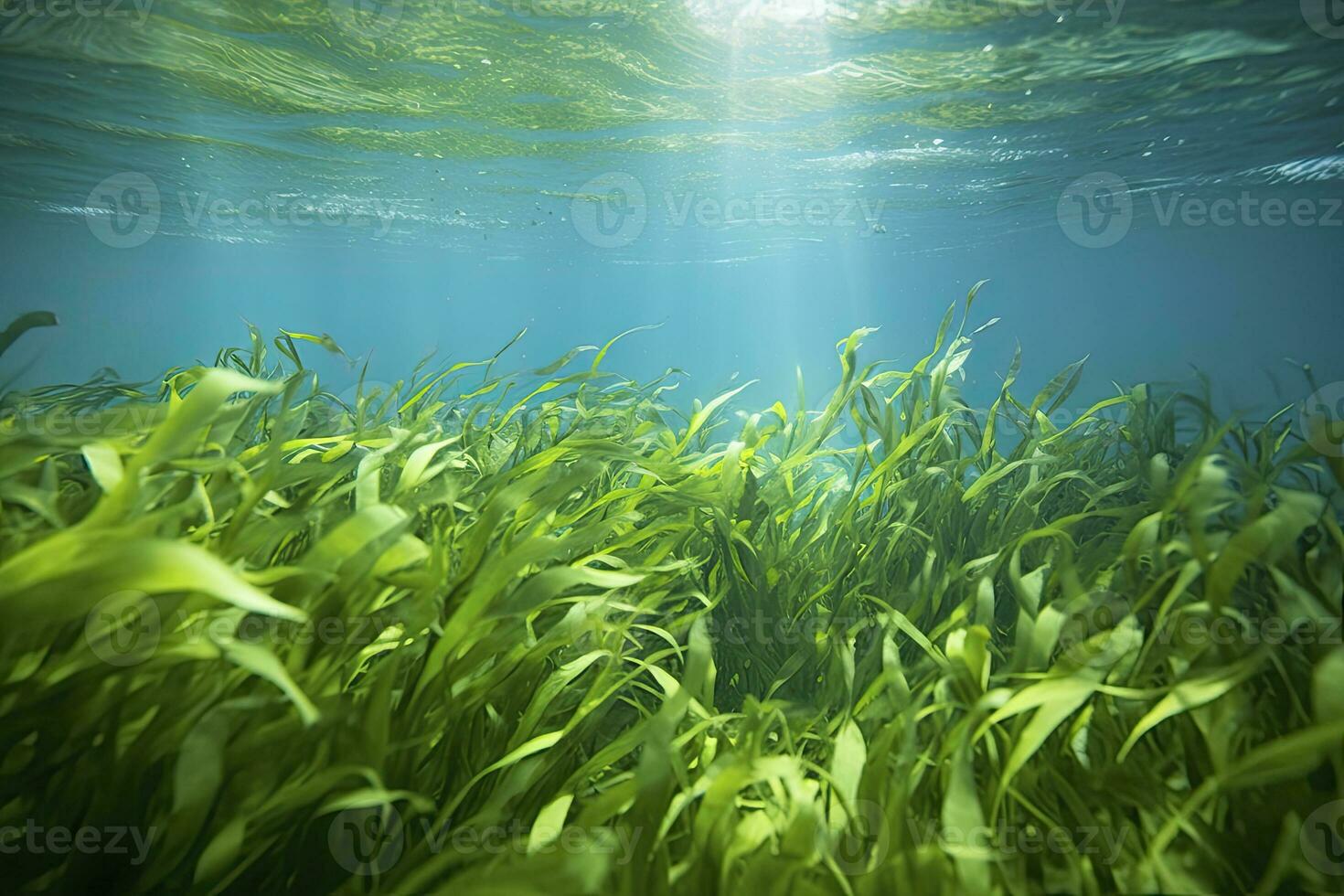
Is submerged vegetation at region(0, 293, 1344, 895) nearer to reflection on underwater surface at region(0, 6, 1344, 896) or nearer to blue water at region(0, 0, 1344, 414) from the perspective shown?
reflection on underwater surface at region(0, 6, 1344, 896)

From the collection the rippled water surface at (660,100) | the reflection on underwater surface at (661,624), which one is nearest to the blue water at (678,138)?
the rippled water surface at (660,100)

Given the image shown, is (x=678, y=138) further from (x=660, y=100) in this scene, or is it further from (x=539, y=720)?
(x=539, y=720)

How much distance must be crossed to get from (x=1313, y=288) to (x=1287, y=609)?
3009 inches

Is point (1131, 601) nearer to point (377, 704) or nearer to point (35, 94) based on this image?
point (377, 704)

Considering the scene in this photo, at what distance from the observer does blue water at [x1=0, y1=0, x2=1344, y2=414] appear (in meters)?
9.22

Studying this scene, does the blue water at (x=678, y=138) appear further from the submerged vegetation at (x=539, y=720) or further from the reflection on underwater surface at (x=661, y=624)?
the submerged vegetation at (x=539, y=720)

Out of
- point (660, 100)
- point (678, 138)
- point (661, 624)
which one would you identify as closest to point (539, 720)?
point (661, 624)

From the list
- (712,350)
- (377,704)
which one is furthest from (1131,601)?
(712,350)

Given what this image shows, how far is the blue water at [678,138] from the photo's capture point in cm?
922

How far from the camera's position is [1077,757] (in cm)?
159

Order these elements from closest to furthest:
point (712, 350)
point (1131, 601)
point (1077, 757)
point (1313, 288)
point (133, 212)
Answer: point (1077, 757) → point (1131, 601) → point (133, 212) → point (1313, 288) → point (712, 350)

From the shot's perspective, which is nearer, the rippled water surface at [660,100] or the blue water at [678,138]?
the rippled water surface at [660,100]

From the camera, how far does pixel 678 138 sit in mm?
14852

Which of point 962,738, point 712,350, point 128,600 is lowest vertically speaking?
point 712,350
